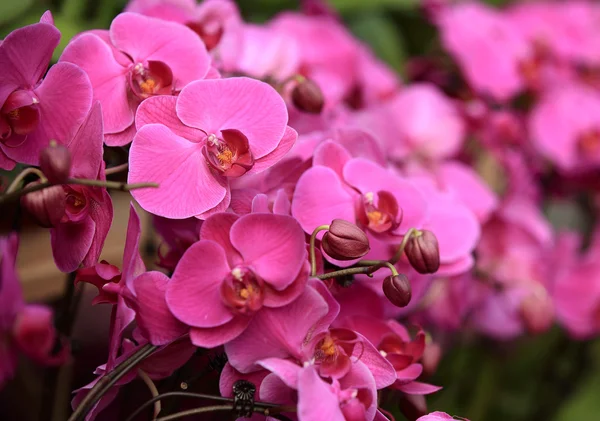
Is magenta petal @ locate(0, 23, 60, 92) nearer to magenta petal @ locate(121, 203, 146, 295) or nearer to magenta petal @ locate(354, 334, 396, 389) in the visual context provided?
magenta petal @ locate(121, 203, 146, 295)

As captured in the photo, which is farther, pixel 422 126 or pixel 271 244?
pixel 422 126

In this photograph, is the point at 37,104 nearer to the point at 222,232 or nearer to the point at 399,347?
the point at 222,232

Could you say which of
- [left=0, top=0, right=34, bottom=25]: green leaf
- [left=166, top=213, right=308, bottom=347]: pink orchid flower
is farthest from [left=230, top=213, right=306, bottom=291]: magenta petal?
[left=0, top=0, right=34, bottom=25]: green leaf

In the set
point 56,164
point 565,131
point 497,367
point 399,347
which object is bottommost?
point 497,367

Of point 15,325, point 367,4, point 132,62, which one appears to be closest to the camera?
point 15,325

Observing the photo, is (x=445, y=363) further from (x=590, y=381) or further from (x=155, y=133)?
(x=155, y=133)

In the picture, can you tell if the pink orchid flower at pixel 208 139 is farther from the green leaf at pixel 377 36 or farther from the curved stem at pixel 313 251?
the green leaf at pixel 377 36

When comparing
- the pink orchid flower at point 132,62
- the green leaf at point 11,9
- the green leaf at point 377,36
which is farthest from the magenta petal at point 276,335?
the green leaf at point 377,36

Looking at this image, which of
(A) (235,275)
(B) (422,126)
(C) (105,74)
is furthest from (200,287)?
(B) (422,126)

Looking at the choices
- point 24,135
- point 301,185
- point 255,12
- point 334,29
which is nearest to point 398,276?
point 301,185
